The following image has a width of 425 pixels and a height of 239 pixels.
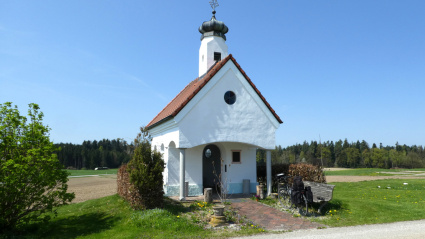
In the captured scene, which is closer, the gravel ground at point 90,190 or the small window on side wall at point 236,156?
the small window on side wall at point 236,156

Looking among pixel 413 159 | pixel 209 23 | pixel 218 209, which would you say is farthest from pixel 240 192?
pixel 413 159

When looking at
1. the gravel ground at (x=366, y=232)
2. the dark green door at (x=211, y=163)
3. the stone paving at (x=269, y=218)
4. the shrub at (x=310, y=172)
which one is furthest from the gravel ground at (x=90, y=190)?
the gravel ground at (x=366, y=232)

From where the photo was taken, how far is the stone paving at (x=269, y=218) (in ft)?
32.8

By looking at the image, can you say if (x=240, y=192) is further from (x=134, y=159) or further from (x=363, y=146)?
(x=363, y=146)

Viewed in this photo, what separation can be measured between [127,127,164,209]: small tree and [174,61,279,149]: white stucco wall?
7.03 feet

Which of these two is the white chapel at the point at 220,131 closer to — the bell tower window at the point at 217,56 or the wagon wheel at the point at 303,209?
the wagon wheel at the point at 303,209

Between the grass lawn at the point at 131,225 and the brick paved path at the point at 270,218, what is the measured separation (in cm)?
87

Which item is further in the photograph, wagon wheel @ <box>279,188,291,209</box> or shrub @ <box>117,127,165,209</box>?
wagon wheel @ <box>279,188,291,209</box>

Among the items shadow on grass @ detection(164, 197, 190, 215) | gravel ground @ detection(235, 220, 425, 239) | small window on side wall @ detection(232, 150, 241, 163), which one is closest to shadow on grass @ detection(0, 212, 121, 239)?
shadow on grass @ detection(164, 197, 190, 215)

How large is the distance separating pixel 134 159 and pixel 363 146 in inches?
4557

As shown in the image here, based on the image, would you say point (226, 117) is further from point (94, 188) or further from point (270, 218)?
point (94, 188)

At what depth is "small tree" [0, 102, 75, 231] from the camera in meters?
9.92

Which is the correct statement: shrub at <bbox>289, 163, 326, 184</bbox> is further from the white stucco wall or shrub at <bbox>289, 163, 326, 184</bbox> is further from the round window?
the round window

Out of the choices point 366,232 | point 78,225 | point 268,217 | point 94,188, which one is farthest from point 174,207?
point 94,188
